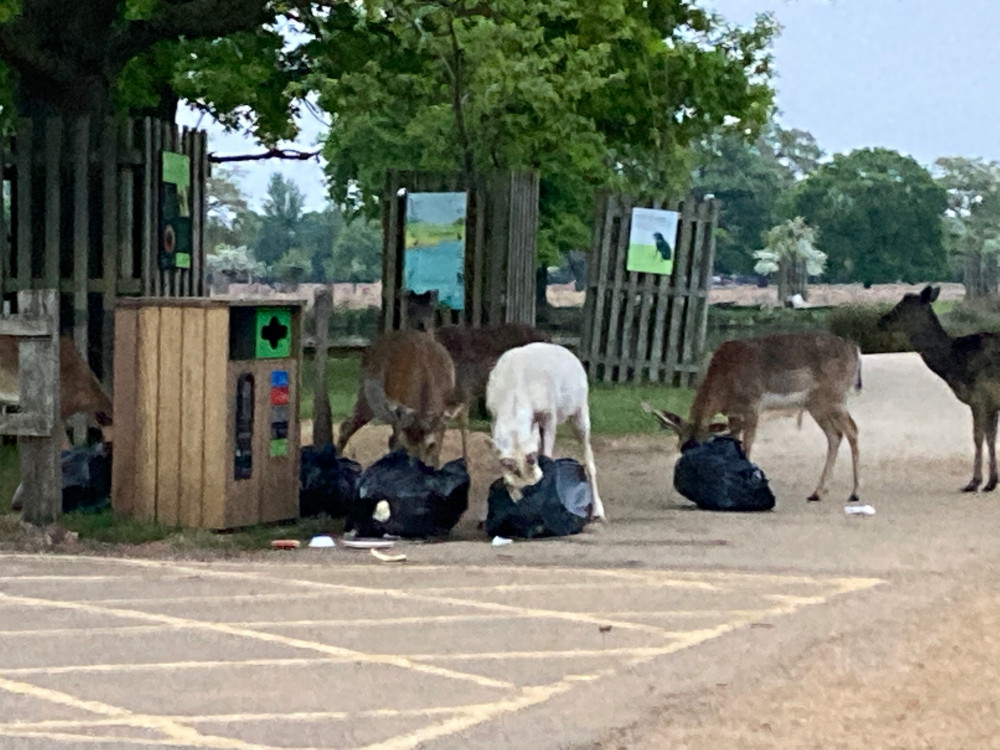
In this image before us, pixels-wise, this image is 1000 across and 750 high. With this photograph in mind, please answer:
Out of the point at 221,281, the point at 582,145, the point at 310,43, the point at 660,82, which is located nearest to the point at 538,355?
the point at 310,43

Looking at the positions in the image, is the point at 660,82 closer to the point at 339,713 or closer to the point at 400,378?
the point at 400,378

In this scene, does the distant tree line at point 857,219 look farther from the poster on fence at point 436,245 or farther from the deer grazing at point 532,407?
the deer grazing at point 532,407

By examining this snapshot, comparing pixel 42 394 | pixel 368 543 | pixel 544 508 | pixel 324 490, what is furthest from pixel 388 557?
pixel 42 394

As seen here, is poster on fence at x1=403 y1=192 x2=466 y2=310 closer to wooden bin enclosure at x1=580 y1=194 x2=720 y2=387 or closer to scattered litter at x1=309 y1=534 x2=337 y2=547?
wooden bin enclosure at x1=580 y1=194 x2=720 y2=387

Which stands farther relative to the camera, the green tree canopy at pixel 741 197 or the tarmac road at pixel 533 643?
the green tree canopy at pixel 741 197

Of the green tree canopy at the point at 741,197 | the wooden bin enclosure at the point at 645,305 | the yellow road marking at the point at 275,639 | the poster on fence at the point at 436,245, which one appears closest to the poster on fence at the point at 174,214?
the poster on fence at the point at 436,245

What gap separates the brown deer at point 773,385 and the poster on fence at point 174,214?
569cm

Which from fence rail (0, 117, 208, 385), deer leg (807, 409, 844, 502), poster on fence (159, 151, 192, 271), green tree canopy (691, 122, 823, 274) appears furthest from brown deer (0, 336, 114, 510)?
green tree canopy (691, 122, 823, 274)

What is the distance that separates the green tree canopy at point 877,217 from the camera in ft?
351

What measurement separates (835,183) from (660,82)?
7830 cm

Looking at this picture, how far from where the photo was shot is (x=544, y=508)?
13.3 metres

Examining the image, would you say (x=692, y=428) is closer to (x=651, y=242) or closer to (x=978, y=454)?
(x=978, y=454)

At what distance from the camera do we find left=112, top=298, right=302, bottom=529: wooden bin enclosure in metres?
13.3

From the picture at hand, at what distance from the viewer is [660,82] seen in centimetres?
3634
